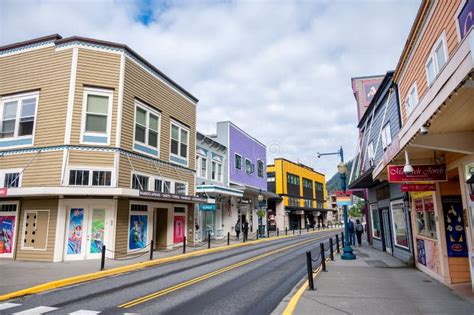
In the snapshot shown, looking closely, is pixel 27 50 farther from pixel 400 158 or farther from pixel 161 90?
pixel 400 158

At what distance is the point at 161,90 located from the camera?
21.5 meters

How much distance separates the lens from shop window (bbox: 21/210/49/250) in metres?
15.5

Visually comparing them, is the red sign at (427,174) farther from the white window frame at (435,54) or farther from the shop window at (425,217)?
the white window frame at (435,54)

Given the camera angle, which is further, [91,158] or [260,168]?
[260,168]

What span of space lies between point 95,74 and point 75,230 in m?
7.74

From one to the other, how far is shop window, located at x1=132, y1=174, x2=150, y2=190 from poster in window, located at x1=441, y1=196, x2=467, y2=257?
13.7 meters

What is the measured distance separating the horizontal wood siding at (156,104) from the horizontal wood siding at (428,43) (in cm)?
1309

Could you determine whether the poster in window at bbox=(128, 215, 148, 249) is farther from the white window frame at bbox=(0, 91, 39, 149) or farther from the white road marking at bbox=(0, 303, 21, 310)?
the white road marking at bbox=(0, 303, 21, 310)

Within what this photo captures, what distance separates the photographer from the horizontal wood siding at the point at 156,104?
59.0ft

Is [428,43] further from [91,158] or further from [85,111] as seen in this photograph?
[85,111]

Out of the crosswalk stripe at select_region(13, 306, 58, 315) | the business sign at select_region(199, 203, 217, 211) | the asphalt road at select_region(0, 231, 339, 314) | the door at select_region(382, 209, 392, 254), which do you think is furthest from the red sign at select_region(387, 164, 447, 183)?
the business sign at select_region(199, 203, 217, 211)

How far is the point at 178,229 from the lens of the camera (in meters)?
22.0

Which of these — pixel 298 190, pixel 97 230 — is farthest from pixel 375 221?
pixel 298 190

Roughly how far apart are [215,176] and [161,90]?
434 inches
